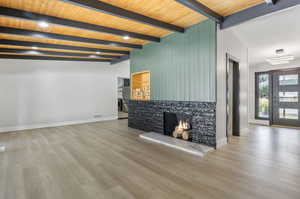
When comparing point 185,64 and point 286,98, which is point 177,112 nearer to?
point 185,64

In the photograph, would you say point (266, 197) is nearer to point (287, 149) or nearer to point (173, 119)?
point (287, 149)

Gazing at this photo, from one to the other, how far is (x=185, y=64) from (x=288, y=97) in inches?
210

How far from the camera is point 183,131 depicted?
4.23 meters

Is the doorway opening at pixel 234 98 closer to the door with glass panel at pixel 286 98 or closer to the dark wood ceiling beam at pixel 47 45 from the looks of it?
the door with glass panel at pixel 286 98

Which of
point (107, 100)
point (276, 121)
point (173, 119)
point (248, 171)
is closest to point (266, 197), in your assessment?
point (248, 171)

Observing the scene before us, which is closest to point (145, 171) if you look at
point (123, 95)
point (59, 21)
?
point (59, 21)

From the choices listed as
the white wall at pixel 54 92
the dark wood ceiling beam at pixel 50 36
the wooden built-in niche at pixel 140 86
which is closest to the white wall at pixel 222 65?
the wooden built-in niche at pixel 140 86

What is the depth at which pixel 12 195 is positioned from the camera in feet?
6.57

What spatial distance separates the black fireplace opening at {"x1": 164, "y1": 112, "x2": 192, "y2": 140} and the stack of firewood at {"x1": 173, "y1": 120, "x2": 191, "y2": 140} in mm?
68

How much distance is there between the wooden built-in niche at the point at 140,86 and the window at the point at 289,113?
579 centimetres

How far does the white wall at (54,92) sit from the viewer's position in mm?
5883

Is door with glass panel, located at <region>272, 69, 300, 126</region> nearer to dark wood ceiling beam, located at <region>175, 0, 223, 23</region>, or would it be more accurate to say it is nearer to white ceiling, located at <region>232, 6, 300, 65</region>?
white ceiling, located at <region>232, 6, 300, 65</region>

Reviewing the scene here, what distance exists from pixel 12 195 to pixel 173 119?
3.71 m

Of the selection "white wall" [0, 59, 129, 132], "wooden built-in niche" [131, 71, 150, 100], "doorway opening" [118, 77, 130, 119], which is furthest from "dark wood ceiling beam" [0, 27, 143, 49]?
"doorway opening" [118, 77, 130, 119]
